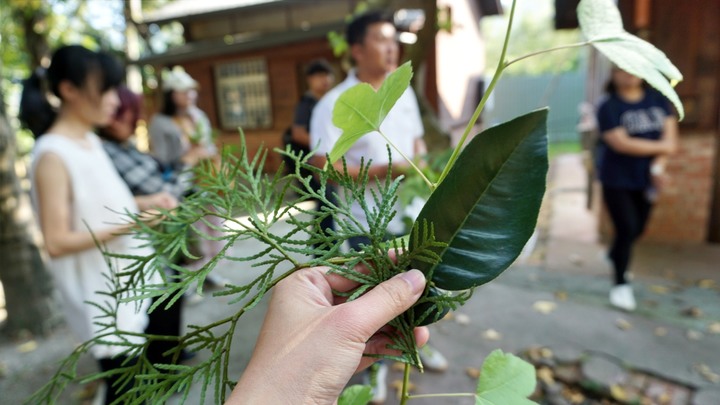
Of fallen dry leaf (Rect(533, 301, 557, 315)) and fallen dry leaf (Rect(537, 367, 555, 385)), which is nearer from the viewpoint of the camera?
fallen dry leaf (Rect(537, 367, 555, 385))

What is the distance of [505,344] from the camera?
3.47m

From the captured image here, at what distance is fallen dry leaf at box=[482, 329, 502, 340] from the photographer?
3.59 metres

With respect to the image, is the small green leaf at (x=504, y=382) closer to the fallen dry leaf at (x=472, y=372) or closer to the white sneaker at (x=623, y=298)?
the fallen dry leaf at (x=472, y=372)

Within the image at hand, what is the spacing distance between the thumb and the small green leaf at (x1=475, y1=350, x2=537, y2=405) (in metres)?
0.20

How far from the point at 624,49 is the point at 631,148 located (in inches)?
137

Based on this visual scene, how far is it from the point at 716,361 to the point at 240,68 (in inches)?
402

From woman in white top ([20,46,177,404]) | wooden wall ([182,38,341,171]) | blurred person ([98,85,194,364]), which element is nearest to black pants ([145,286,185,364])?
blurred person ([98,85,194,364])

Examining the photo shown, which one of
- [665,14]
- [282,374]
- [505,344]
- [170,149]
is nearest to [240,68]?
[170,149]

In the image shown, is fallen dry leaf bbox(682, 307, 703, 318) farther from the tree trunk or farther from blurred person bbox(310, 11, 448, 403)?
the tree trunk

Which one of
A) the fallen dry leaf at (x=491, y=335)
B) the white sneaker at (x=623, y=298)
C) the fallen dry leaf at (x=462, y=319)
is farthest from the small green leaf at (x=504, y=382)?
the white sneaker at (x=623, y=298)

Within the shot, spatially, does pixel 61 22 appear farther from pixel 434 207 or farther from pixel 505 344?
pixel 434 207

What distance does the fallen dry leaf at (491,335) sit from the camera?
3.59 meters

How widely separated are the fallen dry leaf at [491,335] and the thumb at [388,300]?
3173mm

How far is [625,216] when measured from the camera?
3711 mm
